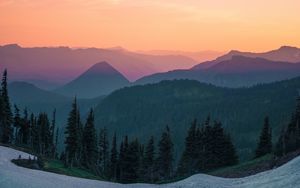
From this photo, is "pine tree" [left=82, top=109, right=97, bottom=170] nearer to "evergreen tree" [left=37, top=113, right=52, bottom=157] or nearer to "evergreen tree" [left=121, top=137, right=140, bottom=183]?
"evergreen tree" [left=121, top=137, right=140, bottom=183]

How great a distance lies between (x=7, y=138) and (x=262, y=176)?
212 feet

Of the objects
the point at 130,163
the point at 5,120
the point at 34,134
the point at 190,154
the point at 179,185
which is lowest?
the point at 130,163

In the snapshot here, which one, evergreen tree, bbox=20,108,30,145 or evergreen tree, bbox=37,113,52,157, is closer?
evergreen tree, bbox=37,113,52,157

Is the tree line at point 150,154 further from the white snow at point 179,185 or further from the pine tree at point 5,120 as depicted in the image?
the white snow at point 179,185

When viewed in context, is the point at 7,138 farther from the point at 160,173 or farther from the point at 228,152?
the point at 228,152

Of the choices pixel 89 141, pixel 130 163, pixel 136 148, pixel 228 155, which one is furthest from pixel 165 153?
pixel 89 141

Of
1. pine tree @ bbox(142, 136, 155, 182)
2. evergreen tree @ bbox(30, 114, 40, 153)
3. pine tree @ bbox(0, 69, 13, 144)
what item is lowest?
pine tree @ bbox(142, 136, 155, 182)

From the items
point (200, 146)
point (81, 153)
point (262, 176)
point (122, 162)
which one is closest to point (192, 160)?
point (200, 146)

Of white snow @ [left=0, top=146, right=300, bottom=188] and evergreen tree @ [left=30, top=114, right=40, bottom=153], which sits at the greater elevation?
white snow @ [left=0, top=146, right=300, bottom=188]

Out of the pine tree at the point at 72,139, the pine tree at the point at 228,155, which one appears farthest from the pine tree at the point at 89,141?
the pine tree at the point at 228,155

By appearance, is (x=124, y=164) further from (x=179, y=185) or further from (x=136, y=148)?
(x=179, y=185)

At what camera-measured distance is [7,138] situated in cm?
10219

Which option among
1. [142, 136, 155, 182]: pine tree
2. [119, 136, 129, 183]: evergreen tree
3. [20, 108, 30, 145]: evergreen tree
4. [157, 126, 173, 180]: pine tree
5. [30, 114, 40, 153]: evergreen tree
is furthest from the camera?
[20, 108, 30, 145]: evergreen tree

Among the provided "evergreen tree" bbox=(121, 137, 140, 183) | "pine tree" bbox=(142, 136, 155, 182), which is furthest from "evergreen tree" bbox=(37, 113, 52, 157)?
"pine tree" bbox=(142, 136, 155, 182)
